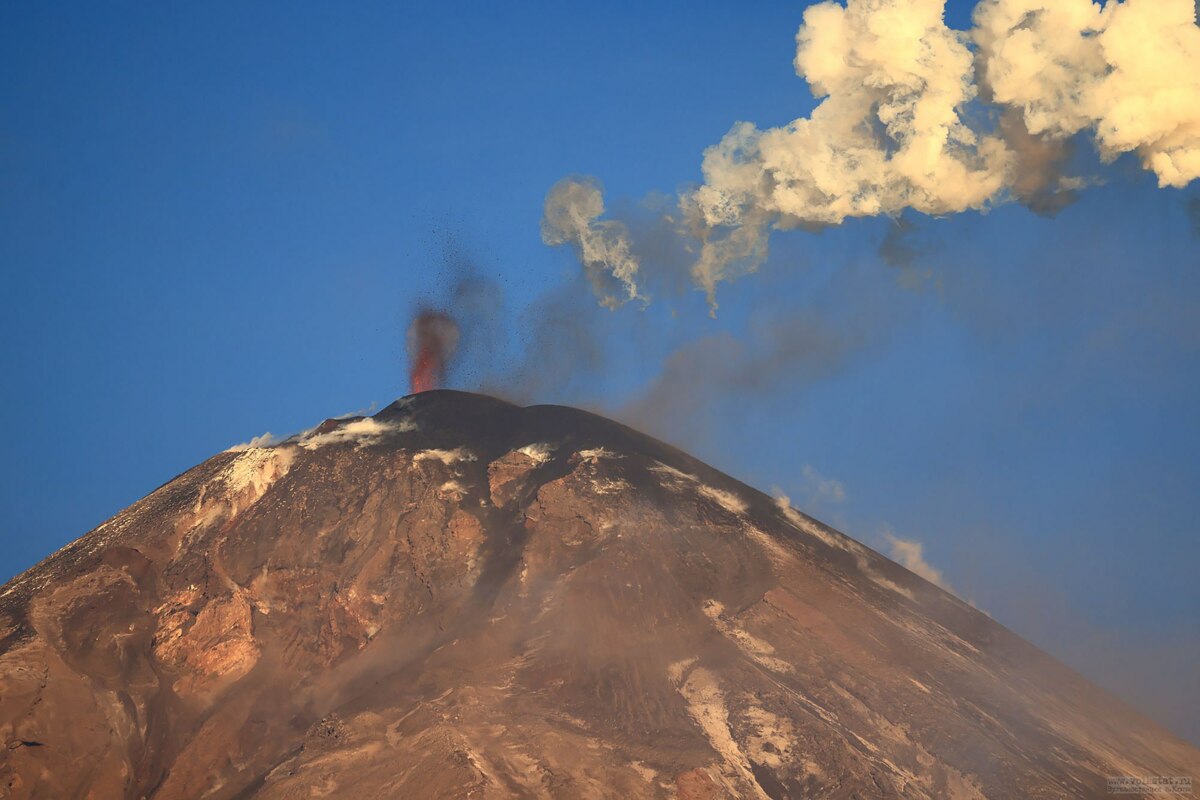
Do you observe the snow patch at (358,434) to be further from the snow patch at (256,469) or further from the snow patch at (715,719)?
the snow patch at (715,719)

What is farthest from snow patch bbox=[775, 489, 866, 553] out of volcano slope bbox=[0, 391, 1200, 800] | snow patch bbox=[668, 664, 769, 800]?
snow patch bbox=[668, 664, 769, 800]

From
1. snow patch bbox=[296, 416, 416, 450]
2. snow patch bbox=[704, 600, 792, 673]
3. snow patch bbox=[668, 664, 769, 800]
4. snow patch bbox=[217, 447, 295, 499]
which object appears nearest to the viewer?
snow patch bbox=[668, 664, 769, 800]

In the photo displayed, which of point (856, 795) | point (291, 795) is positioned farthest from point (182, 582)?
point (856, 795)

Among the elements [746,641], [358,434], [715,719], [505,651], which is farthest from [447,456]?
[715,719]

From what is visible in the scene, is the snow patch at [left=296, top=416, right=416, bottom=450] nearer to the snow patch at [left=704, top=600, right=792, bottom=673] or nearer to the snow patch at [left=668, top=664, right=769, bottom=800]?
the snow patch at [left=704, top=600, right=792, bottom=673]

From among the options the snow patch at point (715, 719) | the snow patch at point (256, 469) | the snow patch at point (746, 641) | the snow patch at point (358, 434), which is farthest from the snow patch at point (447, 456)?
the snow patch at point (715, 719)

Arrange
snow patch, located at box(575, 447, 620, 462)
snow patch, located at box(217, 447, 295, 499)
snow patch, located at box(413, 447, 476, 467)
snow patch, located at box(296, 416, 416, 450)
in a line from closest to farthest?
snow patch, located at box(217, 447, 295, 499) < snow patch, located at box(575, 447, 620, 462) < snow patch, located at box(413, 447, 476, 467) < snow patch, located at box(296, 416, 416, 450)
